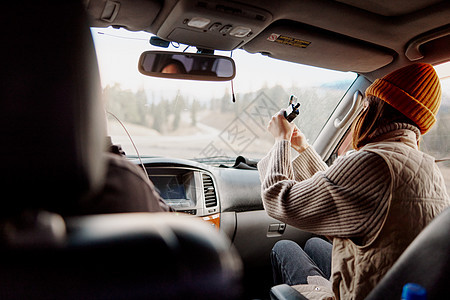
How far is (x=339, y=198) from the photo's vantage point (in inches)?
65.0

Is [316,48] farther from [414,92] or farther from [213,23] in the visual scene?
[414,92]

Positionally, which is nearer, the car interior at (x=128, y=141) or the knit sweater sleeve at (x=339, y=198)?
the car interior at (x=128, y=141)

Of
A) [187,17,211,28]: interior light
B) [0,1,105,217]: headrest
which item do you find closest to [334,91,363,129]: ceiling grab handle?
[187,17,211,28]: interior light

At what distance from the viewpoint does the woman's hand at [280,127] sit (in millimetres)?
2252

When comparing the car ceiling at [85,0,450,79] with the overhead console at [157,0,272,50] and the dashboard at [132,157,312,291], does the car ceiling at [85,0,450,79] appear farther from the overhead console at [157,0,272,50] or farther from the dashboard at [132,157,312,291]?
the dashboard at [132,157,312,291]

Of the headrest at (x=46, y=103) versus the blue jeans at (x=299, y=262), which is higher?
the headrest at (x=46, y=103)

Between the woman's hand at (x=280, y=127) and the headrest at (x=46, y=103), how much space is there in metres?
1.68

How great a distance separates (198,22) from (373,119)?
1.10 meters

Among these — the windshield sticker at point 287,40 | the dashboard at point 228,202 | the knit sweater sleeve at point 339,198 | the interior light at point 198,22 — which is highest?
the windshield sticker at point 287,40

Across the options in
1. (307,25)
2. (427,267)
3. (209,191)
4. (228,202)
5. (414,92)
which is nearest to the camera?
(427,267)

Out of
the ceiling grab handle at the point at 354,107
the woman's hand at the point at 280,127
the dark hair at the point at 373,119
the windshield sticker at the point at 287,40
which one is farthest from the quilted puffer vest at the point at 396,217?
the ceiling grab handle at the point at 354,107

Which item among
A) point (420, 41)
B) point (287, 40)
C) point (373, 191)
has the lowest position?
point (373, 191)

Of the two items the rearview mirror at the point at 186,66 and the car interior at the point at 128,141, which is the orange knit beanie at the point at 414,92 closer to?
the car interior at the point at 128,141

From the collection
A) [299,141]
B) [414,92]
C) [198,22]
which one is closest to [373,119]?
[414,92]
